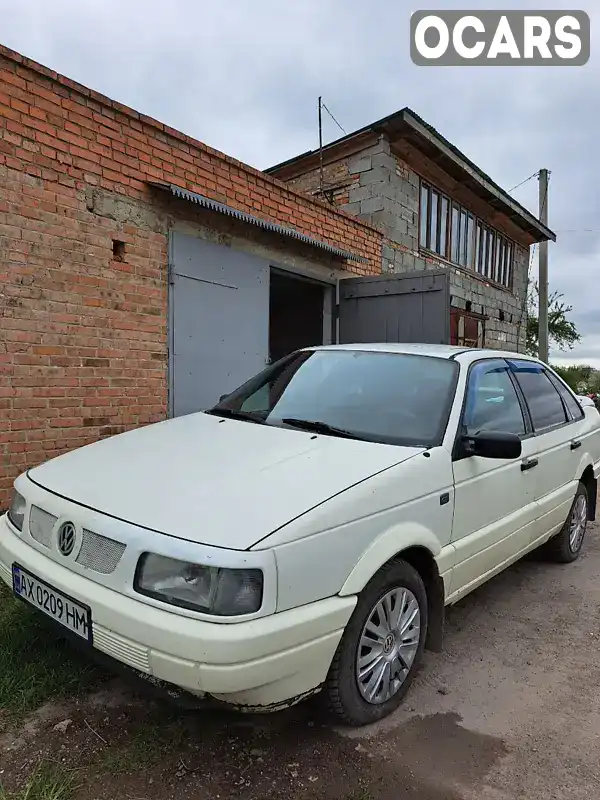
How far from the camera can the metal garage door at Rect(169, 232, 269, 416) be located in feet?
18.5

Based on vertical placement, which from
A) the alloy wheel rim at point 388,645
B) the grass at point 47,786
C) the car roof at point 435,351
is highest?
the car roof at point 435,351

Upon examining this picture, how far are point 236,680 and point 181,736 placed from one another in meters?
0.65

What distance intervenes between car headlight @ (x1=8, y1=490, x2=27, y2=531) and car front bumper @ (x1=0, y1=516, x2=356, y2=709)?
54 cm

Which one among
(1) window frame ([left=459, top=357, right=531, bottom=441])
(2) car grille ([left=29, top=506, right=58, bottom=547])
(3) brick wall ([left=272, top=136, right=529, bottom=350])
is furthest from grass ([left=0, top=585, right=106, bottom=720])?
(3) brick wall ([left=272, top=136, right=529, bottom=350])

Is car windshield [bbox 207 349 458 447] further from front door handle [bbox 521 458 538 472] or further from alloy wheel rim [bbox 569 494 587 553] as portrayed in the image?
alloy wheel rim [bbox 569 494 587 553]

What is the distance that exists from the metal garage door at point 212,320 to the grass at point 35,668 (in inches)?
122

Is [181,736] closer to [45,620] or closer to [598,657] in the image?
[45,620]

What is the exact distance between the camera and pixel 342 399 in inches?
119

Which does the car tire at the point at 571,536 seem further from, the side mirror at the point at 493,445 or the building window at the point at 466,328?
the building window at the point at 466,328

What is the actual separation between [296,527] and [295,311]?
726cm

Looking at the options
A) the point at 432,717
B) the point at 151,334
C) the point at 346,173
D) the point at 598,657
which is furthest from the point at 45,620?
the point at 346,173

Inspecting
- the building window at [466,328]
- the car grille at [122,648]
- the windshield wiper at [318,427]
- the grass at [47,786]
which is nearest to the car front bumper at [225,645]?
the car grille at [122,648]

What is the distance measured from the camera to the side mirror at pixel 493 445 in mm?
2639

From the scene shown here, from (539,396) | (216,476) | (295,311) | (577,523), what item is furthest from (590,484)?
(295,311)
